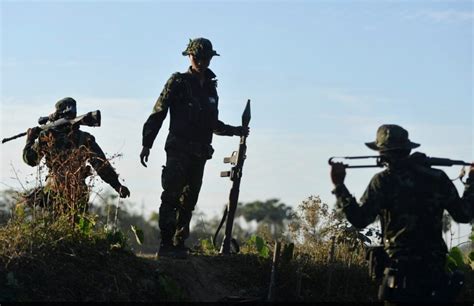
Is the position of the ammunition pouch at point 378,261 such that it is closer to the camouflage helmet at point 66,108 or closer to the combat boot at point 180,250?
the combat boot at point 180,250

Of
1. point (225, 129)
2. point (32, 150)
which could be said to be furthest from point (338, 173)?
point (32, 150)

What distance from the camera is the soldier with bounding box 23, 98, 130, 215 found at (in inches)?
435

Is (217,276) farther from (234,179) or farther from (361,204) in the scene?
(361,204)

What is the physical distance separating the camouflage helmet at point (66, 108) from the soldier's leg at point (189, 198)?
158 cm

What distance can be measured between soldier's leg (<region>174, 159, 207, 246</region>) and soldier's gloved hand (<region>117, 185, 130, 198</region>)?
2.12 feet

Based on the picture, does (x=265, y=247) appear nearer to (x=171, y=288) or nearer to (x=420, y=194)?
(x=171, y=288)

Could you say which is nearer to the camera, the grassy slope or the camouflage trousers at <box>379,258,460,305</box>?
the camouflage trousers at <box>379,258,460,305</box>

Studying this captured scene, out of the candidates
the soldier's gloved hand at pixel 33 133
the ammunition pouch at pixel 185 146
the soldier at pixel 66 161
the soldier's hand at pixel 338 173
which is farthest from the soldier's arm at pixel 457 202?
the soldier's gloved hand at pixel 33 133

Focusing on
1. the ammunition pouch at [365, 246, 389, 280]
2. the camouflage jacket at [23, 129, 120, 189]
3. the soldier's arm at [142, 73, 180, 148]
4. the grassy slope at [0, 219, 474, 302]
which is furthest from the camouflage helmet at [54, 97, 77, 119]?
the ammunition pouch at [365, 246, 389, 280]

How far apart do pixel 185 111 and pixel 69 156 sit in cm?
150

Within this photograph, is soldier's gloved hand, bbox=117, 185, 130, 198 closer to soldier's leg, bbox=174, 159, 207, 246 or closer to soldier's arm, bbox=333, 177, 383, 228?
soldier's leg, bbox=174, 159, 207, 246

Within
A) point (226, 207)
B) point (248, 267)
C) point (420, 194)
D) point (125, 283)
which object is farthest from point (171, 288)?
point (420, 194)

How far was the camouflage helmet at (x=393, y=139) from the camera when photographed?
30.1 ft

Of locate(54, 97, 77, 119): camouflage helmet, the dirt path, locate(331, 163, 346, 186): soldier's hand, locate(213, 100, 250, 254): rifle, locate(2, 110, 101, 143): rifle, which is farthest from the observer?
locate(213, 100, 250, 254): rifle
